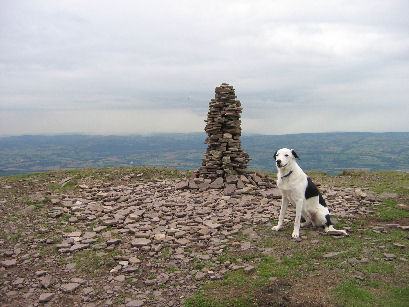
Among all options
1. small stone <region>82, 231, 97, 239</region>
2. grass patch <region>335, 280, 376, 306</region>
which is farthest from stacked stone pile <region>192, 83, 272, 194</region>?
grass patch <region>335, 280, 376, 306</region>

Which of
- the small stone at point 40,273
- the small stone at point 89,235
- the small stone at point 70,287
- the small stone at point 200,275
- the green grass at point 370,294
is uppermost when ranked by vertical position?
the green grass at point 370,294

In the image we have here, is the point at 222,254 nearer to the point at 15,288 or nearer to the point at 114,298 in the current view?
the point at 114,298

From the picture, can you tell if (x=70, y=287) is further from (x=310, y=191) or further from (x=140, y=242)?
(x=310, y=191)

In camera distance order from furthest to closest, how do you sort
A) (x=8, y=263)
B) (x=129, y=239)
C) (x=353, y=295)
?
1. (x=129, y=239)
2. (x=8, y=263)
3. (x=353, y=295)

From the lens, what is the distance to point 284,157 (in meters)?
10.2

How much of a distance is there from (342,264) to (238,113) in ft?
41.5

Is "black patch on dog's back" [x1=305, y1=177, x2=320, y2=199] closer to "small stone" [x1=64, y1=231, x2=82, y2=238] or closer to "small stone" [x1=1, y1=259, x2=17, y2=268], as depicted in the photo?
"small stone" [x1=64, y1=231, x2=82, y2=238]

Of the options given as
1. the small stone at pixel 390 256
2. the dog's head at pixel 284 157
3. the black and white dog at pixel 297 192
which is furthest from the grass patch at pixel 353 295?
the dog's head at pixel 284 157

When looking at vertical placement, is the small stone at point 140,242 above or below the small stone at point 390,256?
below

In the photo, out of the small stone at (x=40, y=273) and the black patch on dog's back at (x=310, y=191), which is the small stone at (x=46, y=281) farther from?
the black patch on dog's back at (x=310, y=191)

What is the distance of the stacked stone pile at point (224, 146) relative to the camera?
738 inches

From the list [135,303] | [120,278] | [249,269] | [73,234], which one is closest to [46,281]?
[120,278]

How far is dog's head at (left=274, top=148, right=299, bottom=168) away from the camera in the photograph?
33.3 feet

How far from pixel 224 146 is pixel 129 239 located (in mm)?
9886
